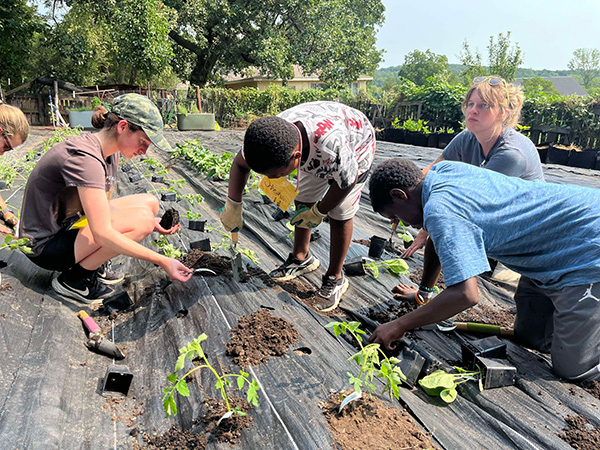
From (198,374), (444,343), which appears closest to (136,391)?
(198,374)

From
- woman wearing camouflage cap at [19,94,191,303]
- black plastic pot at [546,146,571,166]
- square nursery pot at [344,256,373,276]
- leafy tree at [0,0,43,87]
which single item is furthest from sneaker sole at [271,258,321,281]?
leafy tree at [0,0,43,87]

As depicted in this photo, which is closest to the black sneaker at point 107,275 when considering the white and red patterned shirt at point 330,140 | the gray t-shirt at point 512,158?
the white and red patterned shirt at point 330,140

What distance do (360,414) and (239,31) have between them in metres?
18.8

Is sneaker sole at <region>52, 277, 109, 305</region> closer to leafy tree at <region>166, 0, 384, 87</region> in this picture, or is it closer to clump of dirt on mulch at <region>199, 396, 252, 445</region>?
clump of dirt on mulch at <region>199, 396, 252, 445</region>

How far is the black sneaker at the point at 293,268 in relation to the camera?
9.23 ft

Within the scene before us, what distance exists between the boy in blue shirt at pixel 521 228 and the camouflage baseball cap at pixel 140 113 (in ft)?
3.77

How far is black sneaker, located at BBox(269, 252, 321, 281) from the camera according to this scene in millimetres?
2812

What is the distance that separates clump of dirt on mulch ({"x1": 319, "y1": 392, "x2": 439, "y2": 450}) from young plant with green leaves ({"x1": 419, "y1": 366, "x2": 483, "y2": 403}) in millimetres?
180

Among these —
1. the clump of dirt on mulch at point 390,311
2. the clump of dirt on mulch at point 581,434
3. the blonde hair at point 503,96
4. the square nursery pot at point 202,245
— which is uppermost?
the blonde hair at point 503,96

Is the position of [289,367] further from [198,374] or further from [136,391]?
[136,391]

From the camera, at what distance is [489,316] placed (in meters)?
2.58

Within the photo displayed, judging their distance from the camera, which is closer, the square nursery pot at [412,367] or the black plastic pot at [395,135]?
the square nursery pot at [412,367]

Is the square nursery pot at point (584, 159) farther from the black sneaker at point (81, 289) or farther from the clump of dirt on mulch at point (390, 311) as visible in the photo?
the black sneaker at point (81, 289)

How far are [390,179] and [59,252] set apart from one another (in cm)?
179
